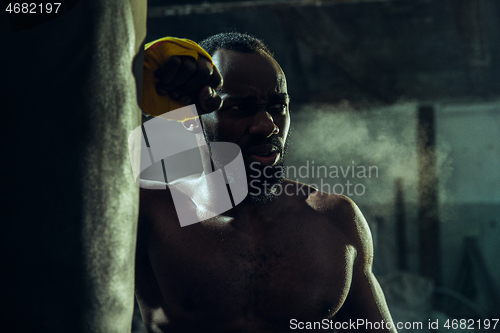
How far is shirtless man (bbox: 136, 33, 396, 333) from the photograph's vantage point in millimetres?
1056

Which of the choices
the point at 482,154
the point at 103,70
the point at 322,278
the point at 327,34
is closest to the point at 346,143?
the point at 482,154

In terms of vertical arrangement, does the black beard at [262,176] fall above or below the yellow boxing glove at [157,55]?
below

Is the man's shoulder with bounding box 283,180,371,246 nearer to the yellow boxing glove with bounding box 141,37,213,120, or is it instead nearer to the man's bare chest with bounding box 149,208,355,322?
the man's bare chest with bounding box 149,208,355,322

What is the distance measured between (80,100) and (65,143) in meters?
0.03

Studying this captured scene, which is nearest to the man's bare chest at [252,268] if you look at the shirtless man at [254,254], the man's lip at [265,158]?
the shirtless man at [254,254]

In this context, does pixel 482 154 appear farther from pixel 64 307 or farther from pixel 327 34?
pixel 64 307

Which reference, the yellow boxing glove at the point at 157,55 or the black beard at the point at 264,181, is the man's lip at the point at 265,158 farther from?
the yellow boxing glove at the point at 157,55

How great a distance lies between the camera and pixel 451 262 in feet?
14.1

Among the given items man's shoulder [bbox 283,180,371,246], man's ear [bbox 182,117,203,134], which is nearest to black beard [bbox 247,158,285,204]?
man's shoulder [bbox 283,180,371,246]

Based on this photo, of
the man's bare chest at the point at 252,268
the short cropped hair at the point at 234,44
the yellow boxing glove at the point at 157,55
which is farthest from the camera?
the short cropped hair at the point at 234,44

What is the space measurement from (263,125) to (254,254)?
1.14 feet

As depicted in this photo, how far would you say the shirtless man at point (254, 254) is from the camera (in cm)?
106

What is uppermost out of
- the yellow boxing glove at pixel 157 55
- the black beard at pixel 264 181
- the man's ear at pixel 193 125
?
the yellow boxing glove at pixel 157 55

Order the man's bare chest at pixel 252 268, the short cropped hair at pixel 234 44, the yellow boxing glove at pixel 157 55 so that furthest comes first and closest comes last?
the short cropped hair at pixel 234 44, the man's bare chest at pixel 252 268, the yellow boxing glove at pixel 157 55
